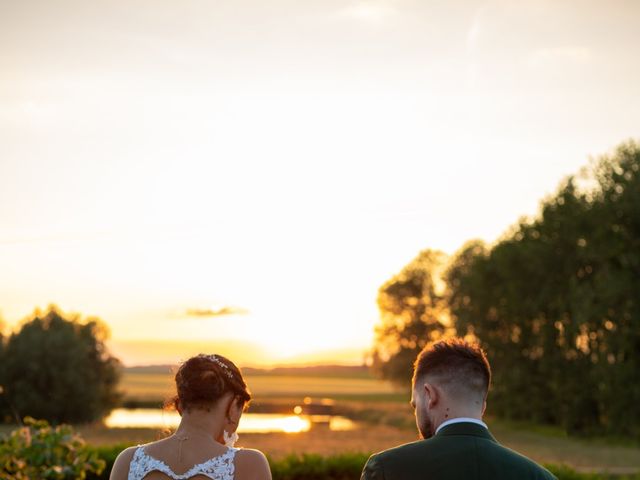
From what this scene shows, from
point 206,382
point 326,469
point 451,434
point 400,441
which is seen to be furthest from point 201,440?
point 400,441

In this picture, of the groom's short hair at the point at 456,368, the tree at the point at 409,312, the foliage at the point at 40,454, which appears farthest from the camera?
the tree at the point at 409,312

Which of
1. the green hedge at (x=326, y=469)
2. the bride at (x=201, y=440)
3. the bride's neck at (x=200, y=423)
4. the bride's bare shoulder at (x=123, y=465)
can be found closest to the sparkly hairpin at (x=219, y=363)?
the bride at (x=201, y=440)

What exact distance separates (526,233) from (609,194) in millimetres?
9360

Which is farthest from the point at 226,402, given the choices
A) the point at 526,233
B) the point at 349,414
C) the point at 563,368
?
the point at 349,414

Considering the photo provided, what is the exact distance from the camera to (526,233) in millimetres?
51844

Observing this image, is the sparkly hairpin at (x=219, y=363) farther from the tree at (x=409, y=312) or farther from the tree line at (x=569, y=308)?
the tree at (x=409, y=312)

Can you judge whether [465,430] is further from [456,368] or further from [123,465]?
[123,465]

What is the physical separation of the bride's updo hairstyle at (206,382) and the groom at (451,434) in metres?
1.13

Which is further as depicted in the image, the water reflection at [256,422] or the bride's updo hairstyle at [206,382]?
the water reflection at [256,422]

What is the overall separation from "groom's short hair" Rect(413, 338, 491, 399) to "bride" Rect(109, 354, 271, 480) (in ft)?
4.06

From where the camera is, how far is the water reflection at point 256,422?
157 ft

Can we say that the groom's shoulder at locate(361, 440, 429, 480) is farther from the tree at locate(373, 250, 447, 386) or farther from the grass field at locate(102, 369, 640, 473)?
the tree at locate(373, 250, 447, 386)

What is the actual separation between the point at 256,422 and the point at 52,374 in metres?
15.4

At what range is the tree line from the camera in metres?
41.5
